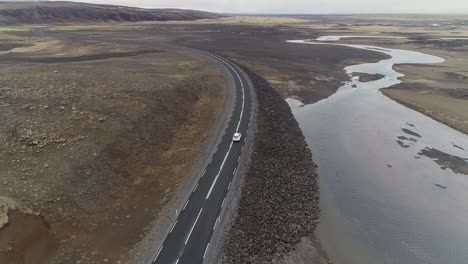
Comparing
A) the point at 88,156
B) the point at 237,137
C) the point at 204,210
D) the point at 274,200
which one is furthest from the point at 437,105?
the point at 88,156

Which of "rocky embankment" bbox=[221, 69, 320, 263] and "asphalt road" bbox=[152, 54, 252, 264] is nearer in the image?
"asphalt road" bbox=[152, 54, 252, 264]

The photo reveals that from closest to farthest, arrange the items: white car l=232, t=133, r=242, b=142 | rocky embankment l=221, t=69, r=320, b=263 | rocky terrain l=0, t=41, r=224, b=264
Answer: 1. rocky terrain l=0, t=41, r=224, b=264
2. rocky embankment l=221, t=69, r=320, b=263
3. white car l=232, t=133, r=242, b=142

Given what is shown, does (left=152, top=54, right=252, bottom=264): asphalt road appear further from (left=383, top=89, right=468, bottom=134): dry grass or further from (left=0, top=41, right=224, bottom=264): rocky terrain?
(left=383, top=89, right=468, bottom=134): dry grass

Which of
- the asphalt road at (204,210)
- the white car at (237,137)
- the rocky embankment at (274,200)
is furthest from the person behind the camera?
the white car at (237,137)

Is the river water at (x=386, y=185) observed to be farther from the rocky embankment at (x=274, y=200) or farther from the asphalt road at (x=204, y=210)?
the asphalt road at (x=204, y=210)

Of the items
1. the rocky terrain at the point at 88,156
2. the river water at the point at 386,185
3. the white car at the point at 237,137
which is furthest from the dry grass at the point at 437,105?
the rocky terrain at the point at 88,156

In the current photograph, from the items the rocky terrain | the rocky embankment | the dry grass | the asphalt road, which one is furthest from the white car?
the dry grass

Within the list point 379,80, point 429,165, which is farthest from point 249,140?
point 379,80
